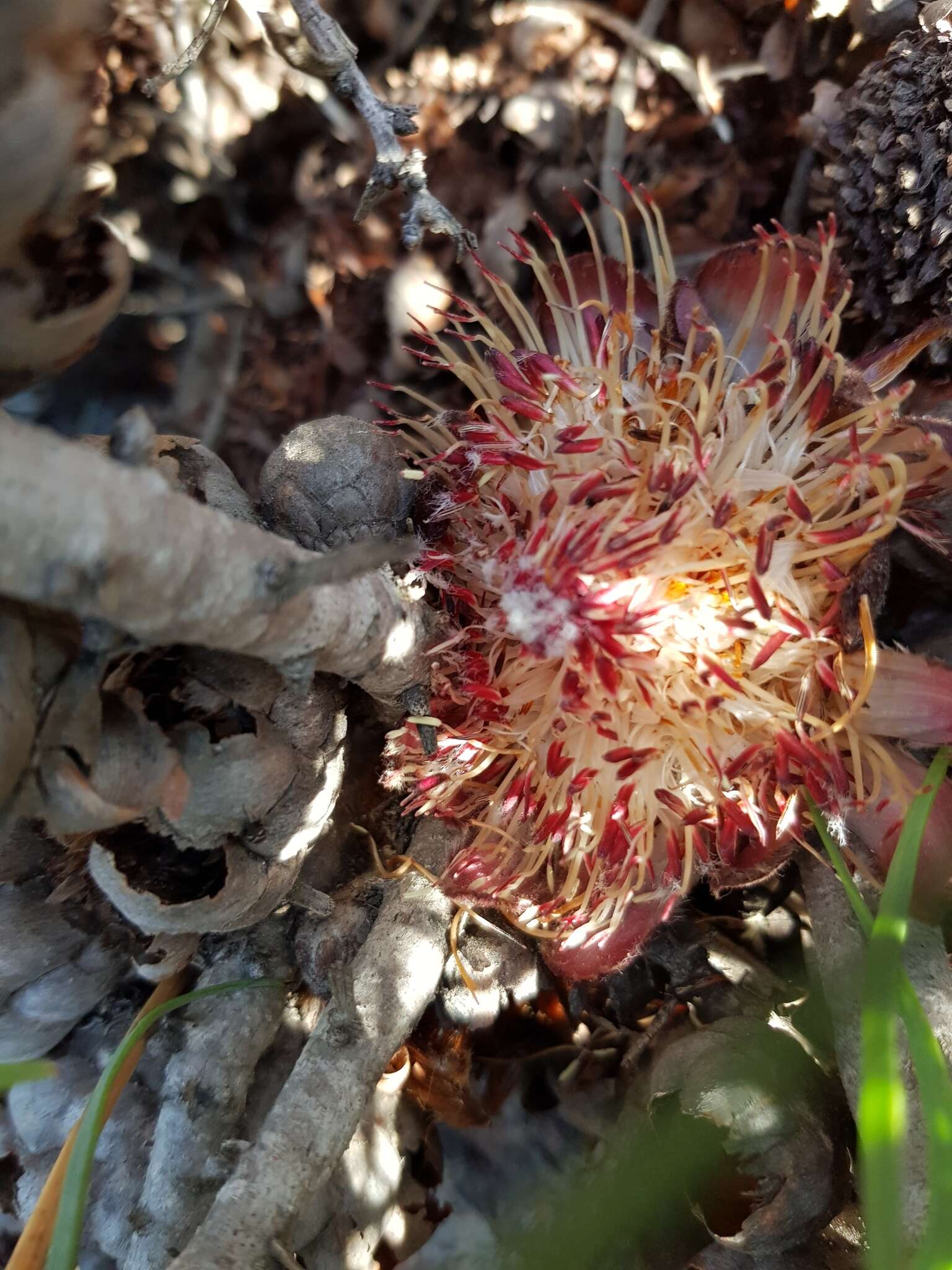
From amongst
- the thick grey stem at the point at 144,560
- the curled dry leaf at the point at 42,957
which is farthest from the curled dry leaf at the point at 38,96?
the curled dry leaf at the point at 42,957

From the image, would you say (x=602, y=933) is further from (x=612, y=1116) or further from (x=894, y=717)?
(x=894, y=717)

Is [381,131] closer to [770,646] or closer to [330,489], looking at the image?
[330,489]

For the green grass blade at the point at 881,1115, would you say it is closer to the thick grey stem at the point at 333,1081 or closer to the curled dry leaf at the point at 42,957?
the thick grey stem at the point at 333,1081

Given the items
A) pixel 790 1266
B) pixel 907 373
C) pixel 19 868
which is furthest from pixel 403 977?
pixel 907 373

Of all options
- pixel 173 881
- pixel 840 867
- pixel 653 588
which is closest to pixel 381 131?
pixel 653 588

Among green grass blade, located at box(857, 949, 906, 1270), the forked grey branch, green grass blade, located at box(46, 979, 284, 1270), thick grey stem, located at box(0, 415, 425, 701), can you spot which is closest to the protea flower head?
the forked grey branch
